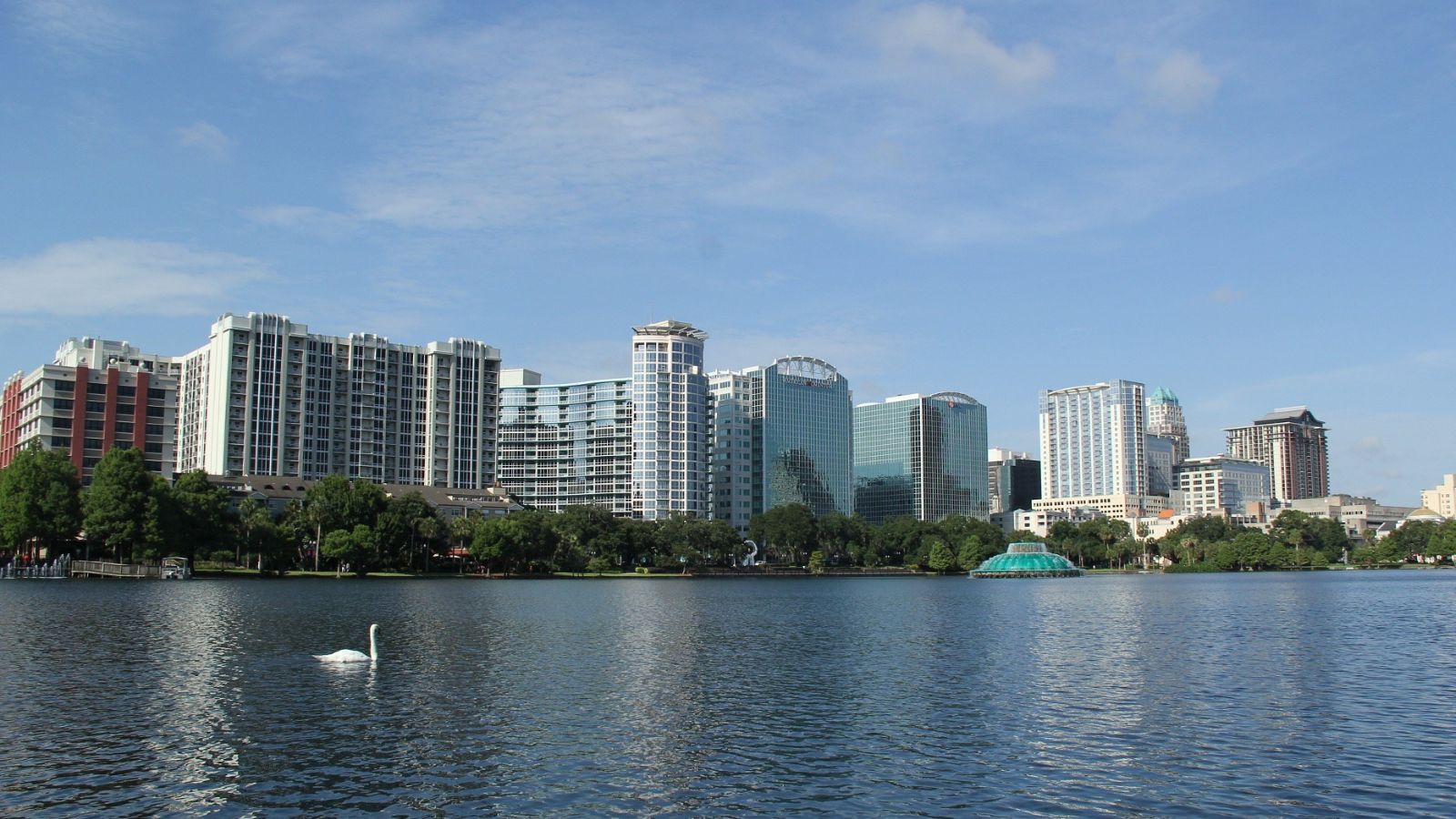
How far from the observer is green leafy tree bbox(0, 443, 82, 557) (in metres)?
157

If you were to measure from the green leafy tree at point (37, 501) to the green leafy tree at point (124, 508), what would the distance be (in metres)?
2.66

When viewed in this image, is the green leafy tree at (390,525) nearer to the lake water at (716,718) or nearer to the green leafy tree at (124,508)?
the green leafy tree at (124,508)

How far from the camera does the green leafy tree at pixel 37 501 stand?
157 m

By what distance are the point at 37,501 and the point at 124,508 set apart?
12.5m

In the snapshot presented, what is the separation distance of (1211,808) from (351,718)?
30709 millimetres

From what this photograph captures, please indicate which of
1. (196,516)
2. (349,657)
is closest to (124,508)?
(196,516)

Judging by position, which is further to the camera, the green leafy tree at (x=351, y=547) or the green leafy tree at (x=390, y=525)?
the green leafy tree at (x=390, y=525)

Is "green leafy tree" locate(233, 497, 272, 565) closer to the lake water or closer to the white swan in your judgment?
the lake water

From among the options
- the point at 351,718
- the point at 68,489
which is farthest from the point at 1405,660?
the point at 68,489

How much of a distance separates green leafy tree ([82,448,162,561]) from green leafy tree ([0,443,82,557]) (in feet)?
8.72

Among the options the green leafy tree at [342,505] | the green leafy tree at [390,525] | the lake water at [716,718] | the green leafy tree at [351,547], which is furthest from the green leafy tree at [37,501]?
the lake water at [716,718]

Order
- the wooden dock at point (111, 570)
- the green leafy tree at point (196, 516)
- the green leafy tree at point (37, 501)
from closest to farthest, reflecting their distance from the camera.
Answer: the green leafy tree at point (37, 501), the wooden dock at point (111, 570), the green leafy tree at point (196, 516)

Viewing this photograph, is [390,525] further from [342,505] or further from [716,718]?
[716,718]

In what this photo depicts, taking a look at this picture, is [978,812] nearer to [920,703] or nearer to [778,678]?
[920,703]
